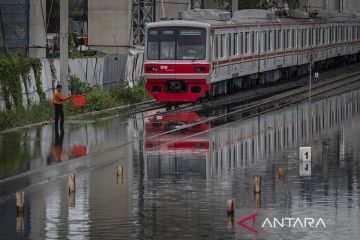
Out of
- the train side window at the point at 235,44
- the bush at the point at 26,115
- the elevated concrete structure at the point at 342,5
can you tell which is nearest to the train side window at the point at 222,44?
the train side window at the point at 235,44

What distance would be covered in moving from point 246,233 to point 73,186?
566cm

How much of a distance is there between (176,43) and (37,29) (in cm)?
1034

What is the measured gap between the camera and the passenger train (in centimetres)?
4550

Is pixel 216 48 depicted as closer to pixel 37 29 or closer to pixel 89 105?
pixel 89 105

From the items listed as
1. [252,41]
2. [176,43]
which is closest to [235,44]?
[252,41]

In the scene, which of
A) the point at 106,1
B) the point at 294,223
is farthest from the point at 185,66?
the point at 294,223

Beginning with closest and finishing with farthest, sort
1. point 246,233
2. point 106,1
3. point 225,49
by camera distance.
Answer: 1. point 246,233
2. point 225,49
3. point 106,1

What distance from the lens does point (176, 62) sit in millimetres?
45344

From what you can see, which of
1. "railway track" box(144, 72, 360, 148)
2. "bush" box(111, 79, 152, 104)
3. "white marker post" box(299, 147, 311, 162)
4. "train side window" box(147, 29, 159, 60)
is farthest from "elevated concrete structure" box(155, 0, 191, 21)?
"white marker post" box(299, 147, 311, 162)

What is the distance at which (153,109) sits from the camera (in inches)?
1790

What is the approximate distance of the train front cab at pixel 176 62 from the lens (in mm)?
45406

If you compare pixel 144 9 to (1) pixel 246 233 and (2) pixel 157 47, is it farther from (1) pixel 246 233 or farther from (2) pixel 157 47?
(1) pixel 246 233

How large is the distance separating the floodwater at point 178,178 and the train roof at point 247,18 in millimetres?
6109

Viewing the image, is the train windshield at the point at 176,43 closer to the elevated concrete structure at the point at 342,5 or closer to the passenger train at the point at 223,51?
the passenger train at the point at 223,51
